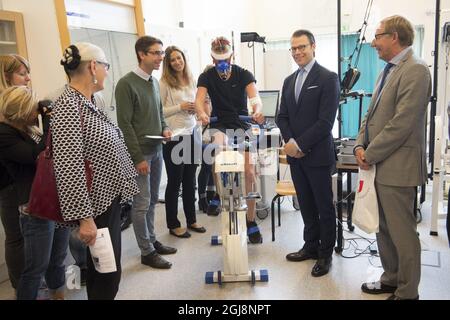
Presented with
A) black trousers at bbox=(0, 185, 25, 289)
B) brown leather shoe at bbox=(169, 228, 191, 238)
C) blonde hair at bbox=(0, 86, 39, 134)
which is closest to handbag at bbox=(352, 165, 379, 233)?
brown leather shoe at bbox=(169, 228, 191, 238)

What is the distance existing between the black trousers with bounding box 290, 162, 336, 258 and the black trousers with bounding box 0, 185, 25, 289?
1782 mm

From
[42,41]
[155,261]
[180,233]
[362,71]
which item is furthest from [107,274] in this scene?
[362,71]

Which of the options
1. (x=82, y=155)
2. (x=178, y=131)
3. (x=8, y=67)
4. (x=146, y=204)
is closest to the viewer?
(x=82, y=155)

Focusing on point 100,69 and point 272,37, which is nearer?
point 100,69

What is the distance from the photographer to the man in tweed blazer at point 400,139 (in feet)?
6.40

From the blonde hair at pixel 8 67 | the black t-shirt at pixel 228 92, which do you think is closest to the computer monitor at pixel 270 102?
the black t-shirt at pixel 228 92

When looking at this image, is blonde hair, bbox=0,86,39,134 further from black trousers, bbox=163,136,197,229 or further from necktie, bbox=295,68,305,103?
necktie, bbox=295,68,305,103

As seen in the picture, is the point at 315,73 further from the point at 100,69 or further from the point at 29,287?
the point at 29,287

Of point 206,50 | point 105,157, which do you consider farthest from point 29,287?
point 206,50

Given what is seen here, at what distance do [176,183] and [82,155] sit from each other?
175 centimetres

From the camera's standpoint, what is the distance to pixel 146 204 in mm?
2736

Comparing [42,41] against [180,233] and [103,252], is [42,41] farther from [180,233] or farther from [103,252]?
[103,252]

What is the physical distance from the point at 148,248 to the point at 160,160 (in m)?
0.66

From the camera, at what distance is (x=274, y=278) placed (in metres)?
2.61
